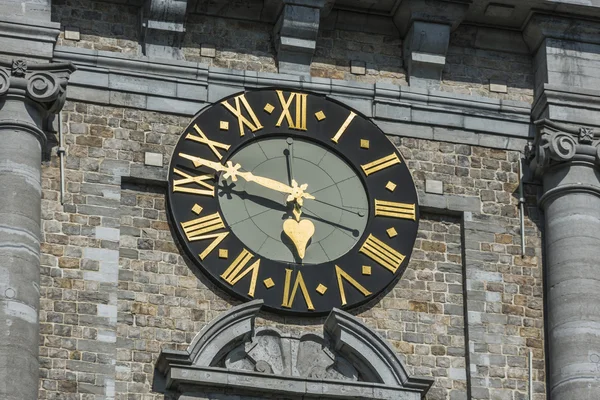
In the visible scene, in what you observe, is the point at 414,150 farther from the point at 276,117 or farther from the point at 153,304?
the point at 153,304

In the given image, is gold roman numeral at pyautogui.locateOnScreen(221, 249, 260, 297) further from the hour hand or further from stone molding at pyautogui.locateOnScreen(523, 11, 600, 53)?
stone molding at pyautogui.locateOnScreen(523, 11, 600, 53)

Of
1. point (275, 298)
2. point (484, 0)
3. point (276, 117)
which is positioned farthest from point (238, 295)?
point (484, 0)

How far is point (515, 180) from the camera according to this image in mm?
28781

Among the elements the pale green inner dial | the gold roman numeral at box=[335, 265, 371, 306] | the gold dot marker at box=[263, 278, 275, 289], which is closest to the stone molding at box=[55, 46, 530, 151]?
the pale green inner dial

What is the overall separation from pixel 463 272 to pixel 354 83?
2490 millimetres

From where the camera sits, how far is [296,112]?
28500mm

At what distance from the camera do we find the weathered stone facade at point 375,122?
1054 inches

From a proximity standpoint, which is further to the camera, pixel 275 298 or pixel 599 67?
pixel 599 67

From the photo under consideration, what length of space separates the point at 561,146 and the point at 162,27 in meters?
4.54

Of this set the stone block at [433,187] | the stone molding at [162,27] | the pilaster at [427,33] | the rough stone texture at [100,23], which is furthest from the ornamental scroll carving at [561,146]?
the rough stone texture at [100,23]

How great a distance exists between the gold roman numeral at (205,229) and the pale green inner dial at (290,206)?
14 cm

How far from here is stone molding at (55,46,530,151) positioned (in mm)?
28078

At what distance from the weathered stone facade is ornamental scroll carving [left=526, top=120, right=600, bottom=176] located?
0.02 metres

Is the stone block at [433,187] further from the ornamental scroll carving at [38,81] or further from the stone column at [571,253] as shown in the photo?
the ornamental scroll carving at [38,81]
